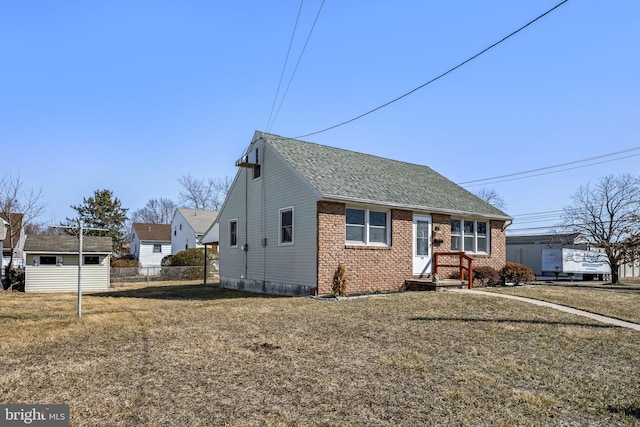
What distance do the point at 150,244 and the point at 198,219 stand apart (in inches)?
325

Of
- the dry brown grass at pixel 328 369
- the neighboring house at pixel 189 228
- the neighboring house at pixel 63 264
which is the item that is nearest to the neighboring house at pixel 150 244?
the neighboring house at pixel 189 228

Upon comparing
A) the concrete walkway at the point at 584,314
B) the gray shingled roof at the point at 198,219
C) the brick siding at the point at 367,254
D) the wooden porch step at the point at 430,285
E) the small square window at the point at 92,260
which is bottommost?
the concrete walkway at the point at 584,314

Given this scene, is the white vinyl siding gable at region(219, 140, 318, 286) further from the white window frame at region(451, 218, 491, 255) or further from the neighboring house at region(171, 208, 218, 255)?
the neighboring house at region(171, 208, 218, 255)

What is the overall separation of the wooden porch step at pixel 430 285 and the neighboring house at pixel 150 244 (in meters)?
39.5

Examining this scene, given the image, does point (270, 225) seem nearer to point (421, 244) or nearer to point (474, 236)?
point (421, 244)

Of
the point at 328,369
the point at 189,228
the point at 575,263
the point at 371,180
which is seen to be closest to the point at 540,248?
the point at 575,263

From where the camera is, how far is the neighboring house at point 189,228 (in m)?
43.9

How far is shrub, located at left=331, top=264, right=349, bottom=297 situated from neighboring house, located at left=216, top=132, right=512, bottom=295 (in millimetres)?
233

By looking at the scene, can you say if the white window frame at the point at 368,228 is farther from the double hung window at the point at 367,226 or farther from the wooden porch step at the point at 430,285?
the wooden porch step at the point at 430,285

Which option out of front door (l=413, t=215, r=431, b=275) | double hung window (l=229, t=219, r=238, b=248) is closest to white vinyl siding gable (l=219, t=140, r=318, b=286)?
double hung window (l=229, t=219, r=238, b=248)

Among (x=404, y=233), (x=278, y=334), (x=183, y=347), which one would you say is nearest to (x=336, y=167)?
(x=404, y=233)

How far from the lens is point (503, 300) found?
12.8m

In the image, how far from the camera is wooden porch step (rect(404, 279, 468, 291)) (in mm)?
15625

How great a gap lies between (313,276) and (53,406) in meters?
10.3
